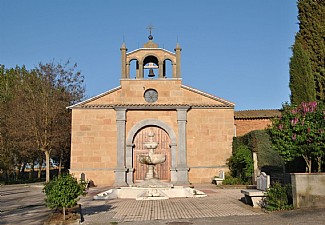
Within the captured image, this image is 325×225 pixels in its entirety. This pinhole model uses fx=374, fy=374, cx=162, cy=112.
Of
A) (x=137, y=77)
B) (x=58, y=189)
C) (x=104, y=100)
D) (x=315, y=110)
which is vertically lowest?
(x=58, y=189)

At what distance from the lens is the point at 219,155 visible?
76.0ft

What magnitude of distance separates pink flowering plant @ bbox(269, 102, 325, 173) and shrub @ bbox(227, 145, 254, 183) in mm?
7832

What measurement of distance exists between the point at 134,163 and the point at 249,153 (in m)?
6.95

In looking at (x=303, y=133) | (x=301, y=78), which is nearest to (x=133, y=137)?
(x=301, y=78)

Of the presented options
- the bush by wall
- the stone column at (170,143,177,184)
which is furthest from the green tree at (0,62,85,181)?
the bush by wall

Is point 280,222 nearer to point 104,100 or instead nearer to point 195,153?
point 195,153

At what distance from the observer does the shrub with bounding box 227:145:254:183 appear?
20453 mm

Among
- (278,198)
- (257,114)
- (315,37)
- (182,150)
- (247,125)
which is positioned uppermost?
(315,37)

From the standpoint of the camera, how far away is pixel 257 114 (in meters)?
26.1

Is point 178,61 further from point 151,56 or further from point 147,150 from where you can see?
point 147,150

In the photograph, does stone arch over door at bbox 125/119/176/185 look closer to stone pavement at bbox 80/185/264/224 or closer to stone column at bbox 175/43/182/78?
stone column at bbox 175/43/182/78

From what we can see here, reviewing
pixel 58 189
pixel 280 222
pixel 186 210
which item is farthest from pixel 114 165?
pixel 280 222

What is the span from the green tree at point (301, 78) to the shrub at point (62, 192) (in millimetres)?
10125

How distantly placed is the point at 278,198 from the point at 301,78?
21.2ft
